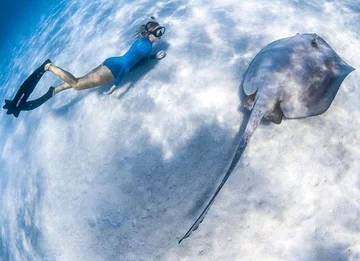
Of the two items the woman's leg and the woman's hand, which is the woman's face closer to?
the woman's hand

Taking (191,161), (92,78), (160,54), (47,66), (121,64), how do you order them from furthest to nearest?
1. (47,66)
2. (160,54)
3. (92,78)
4. (121,64)
5. (191,161)

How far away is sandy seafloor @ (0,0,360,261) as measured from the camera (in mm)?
3082

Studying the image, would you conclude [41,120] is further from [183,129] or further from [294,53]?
[294,53]

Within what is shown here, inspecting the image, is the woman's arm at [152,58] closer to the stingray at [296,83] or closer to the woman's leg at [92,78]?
the woman's leg at [92,78]

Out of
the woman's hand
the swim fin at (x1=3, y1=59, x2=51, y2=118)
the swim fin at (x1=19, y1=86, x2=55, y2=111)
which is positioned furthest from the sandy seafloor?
the swim fin at (x1=3, y1=59, x2=51, y2=118)

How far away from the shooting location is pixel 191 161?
359cm

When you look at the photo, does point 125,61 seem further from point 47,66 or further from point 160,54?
point 47,66

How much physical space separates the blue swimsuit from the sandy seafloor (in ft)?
1.08

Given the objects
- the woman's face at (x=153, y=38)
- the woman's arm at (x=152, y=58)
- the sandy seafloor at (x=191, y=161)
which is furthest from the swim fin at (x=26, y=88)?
the woman's face at (x=153, y=38)

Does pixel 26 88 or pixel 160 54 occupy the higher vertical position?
pixel 26 88

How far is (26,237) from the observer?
16.6 feet

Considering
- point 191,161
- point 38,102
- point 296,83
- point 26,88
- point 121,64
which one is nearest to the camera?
point 296,83


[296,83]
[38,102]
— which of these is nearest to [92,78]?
[38,102]

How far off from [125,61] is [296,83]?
2846 mm
